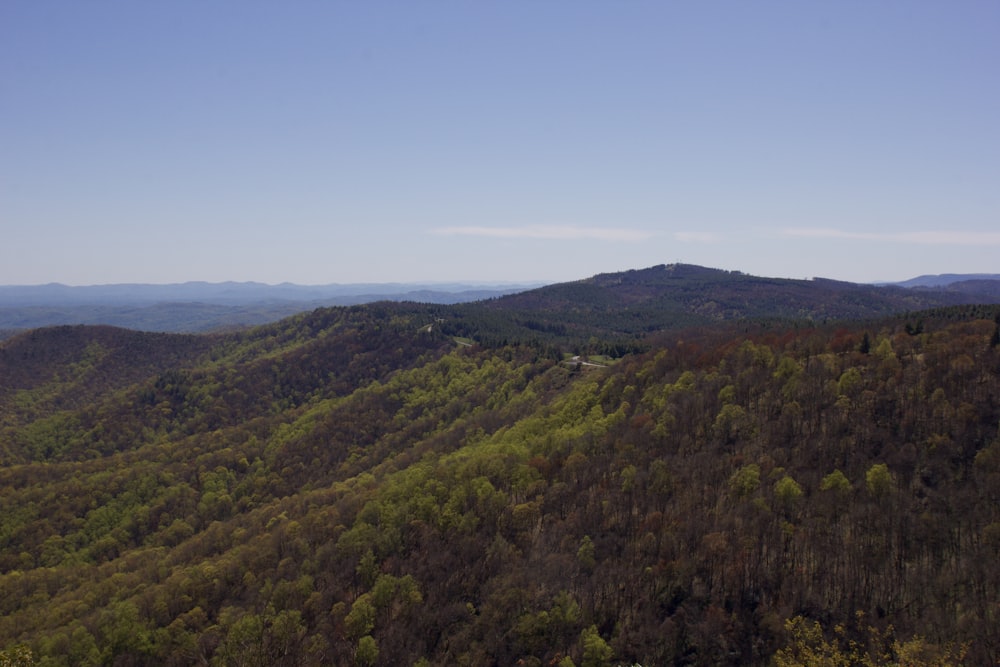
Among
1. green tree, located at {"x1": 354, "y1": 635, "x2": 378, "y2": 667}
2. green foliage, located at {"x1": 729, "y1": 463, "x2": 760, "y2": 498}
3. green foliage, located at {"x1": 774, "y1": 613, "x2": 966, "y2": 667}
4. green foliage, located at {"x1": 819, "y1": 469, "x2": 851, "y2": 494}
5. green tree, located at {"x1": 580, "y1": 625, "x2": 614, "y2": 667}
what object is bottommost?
green tree, located at {"x1": 354, "y1": 635, "x2": 378, "y2": 667}

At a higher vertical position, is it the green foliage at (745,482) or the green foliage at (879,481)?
the green foliage at (879,481)

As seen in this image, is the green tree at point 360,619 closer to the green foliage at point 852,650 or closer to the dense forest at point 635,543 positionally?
the dense forest at point 635,543

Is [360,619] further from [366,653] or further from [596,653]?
[596,653]

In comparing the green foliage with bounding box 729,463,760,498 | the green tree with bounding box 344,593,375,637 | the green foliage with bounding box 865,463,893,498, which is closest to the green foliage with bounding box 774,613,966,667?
the green foliage with bounding box 865,463,893,498

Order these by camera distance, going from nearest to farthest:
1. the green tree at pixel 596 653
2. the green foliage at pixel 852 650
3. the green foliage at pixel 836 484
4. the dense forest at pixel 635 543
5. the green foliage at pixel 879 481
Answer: the green foliage at pixel 852 650
the green tree at pixel 596 653
the dense forest at pixel 635 543
the green foliage at pixel 879 481
the green foliage at pixel 836 484

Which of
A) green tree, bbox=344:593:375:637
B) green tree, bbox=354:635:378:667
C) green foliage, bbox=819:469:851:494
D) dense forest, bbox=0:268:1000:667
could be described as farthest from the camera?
green foliage, bbox=819:469:851:494

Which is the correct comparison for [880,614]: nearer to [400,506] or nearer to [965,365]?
[965,365]

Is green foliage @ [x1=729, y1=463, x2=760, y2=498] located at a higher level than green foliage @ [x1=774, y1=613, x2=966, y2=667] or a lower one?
higher

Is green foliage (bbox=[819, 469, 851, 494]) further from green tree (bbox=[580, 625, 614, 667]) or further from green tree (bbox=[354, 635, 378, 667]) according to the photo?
green tree (bbox=[354, 635, 378, 667])

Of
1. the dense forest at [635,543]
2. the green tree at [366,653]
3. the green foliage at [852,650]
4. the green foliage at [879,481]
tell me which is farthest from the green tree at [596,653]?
the green foliage at [879,481]

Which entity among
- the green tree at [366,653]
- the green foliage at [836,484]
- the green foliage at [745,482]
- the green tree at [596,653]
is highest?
the green foliage at [836,484]

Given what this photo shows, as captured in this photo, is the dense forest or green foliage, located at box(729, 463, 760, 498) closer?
the dense forest

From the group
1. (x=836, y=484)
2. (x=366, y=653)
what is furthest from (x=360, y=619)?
(x=836, y=484)
